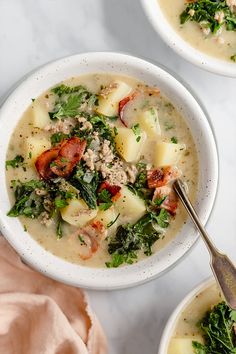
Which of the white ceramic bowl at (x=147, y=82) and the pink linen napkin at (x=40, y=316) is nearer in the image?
the white ceramic bowl at (x=147, y=82)

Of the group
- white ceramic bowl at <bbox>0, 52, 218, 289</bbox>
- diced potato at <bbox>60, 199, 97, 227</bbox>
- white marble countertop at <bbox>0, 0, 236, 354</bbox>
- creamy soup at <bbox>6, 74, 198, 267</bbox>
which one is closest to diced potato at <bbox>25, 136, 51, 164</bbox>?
creamy soup at <bbox>6, 74, 198, 267</bbox>

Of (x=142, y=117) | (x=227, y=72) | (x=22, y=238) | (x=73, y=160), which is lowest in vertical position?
(x=22, y=238)

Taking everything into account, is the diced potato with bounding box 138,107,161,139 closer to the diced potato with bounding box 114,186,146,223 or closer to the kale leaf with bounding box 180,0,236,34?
the diced potato with bounding box 114,186,146,223

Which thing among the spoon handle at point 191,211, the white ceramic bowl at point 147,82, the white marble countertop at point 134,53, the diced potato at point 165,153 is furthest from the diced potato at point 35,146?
the spoon handle at point 191,211

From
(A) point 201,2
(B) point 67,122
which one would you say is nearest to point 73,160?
(B) point 67,122

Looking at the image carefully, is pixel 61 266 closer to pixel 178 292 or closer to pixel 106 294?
pixel 106 294

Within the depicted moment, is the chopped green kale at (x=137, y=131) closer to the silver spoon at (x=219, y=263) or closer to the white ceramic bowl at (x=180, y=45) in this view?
the silver spoon at (x=219, y=263)
